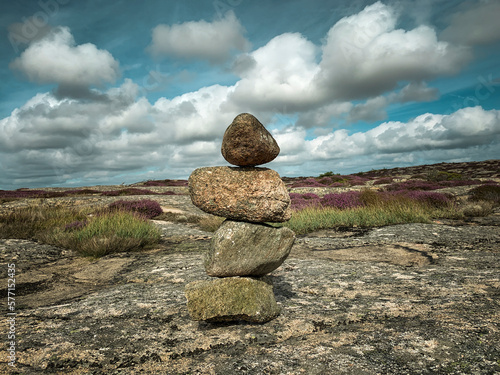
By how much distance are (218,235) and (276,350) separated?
148 cm

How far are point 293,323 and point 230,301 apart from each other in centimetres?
71

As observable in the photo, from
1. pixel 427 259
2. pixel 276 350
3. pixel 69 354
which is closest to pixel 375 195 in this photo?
pixel 427 259

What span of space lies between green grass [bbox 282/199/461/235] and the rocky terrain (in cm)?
467

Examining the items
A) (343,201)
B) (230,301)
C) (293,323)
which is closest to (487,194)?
(343,201)

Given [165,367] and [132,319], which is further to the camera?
[132,319]

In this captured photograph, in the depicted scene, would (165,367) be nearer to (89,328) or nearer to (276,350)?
(276,350)

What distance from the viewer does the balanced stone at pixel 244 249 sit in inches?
137

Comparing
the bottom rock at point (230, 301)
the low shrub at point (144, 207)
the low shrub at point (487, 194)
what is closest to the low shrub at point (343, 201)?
the low shrub at point (487, 194)

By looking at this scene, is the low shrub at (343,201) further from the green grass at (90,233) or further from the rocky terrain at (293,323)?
the green grass at (90,233)

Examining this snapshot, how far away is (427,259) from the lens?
570cm

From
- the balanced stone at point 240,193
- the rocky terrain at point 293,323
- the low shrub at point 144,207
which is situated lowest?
the rocky terrain at point 293,323

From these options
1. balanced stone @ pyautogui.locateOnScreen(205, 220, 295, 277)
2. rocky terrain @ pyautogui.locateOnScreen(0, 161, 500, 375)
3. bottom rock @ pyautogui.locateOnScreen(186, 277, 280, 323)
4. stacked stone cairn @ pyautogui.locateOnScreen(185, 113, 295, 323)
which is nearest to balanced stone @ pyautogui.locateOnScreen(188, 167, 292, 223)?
stacked stone cairn @ pyautogui.locateOnScreen(185, 113, 295, 323)

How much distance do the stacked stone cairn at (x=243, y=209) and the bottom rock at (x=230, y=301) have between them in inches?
0.5

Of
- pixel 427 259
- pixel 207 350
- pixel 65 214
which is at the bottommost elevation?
pixel 427 259
